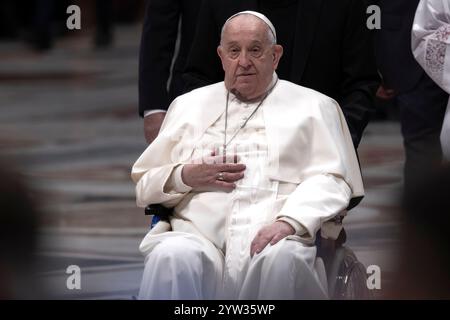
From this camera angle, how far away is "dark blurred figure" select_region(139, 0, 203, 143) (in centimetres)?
617

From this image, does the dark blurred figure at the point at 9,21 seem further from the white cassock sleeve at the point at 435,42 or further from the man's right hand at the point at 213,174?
the man's right hand at the point at 213,174

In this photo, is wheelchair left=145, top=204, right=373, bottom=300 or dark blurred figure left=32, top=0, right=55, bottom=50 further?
dark blurred figure left=32, top=0, right=55, bottom=50

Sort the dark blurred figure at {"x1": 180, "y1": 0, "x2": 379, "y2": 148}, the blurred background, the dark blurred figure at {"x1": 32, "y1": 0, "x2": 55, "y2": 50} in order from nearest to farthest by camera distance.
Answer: the dark blurred figure at {"x1": 180, "y1": 0, "x2": 379, "y2": 148}
the blurred background
the dark blurred figure at {"x1": 32, "y1": 0, "x2": 55, "y2": 50}

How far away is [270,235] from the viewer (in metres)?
4.94

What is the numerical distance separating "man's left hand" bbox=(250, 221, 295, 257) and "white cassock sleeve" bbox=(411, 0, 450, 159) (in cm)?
140

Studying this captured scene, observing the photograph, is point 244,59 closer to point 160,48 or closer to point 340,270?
point 340,270

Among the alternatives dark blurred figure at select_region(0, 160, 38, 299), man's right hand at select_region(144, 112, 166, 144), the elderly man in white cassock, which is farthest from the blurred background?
man's right hand at select_region(144, 112, 166, 144)

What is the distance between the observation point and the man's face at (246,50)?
204 inches

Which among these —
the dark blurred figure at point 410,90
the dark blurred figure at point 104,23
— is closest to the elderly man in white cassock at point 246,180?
the dark blurred figure at point 410,90

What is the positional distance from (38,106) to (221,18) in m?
5.09

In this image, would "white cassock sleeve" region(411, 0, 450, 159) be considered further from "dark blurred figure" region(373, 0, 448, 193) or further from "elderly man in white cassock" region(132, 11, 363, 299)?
"elderly man in white cassock" region(132, 11, 363, 299)

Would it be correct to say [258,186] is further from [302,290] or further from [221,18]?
[221,18]

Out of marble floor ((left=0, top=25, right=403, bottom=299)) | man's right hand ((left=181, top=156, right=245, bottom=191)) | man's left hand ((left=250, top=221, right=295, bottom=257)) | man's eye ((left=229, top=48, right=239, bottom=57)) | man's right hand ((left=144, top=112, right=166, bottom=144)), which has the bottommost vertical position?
marble floor ((left=0, top=25, right=403, bottom=299))

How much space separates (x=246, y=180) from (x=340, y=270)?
0.49 metres
